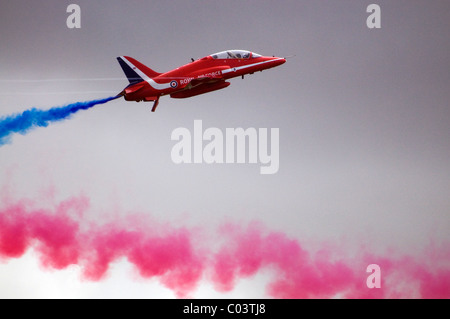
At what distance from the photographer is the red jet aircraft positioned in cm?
1855

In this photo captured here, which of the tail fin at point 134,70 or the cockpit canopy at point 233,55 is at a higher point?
the cockpit canopy at point 233,55

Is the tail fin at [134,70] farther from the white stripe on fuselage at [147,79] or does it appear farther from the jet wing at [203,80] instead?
the jet wing at [203,80]

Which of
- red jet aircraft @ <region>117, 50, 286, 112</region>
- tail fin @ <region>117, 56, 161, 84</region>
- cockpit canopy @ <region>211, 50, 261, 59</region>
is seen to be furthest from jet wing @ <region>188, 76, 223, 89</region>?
tail fin @ <region>117, 56, 161, 84</region>

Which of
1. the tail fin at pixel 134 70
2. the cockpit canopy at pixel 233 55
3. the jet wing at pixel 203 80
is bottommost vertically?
the jet wing at pixel 203 80

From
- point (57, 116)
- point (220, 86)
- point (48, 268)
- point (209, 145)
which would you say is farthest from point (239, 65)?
point (48, 268)

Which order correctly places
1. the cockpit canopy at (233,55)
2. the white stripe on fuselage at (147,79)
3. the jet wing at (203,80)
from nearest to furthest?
the jet wing at (203,80) → the white stripe on fuselage at (147,79) → the cockpit canopy at (233,55)

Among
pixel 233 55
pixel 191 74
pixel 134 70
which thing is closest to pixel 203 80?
pixel 191 74

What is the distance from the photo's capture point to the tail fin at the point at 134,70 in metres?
18.7

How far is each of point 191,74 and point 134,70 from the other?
1.46 meters

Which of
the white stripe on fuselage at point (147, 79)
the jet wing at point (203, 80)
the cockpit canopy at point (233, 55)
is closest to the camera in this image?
the jet wing at point (203, 80)

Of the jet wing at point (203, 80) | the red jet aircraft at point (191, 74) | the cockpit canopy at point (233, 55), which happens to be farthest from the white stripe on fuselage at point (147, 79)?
the cockpit canopy at point (233, 55)
